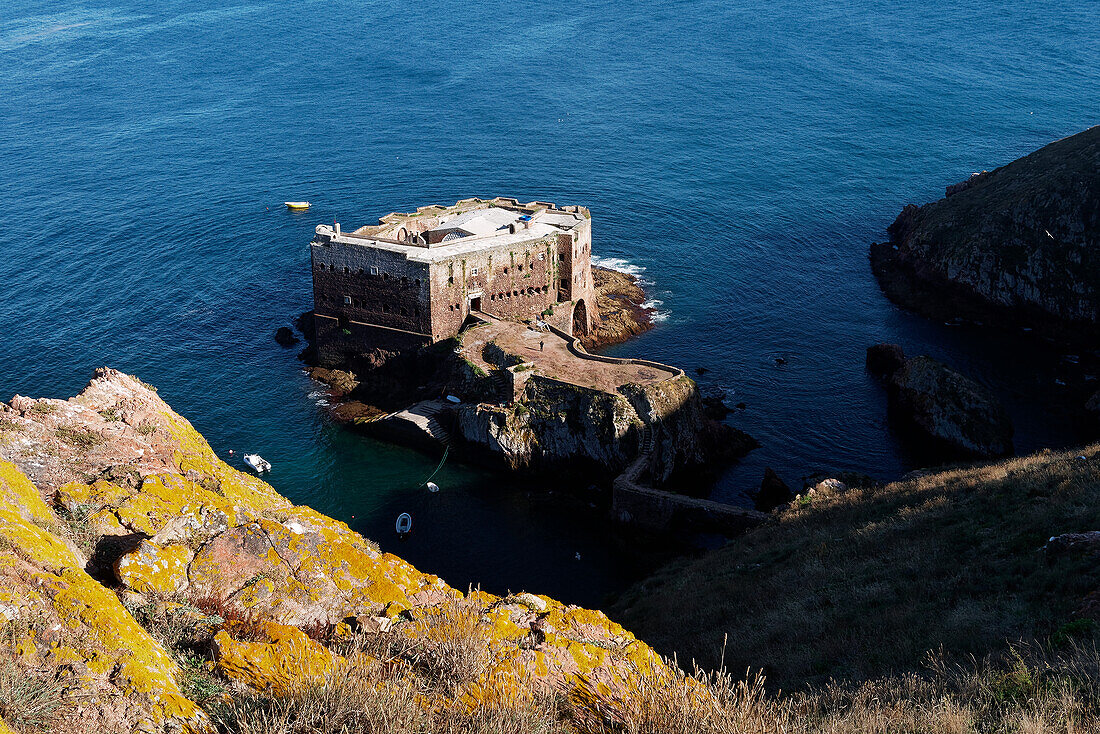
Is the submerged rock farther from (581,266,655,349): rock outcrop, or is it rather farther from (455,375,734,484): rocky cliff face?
(581,266,655,349): rock outcrop

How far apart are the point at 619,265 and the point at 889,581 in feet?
195

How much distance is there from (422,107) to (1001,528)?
109824mm

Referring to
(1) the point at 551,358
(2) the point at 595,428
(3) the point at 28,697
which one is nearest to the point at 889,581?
(3) the point at 28,697

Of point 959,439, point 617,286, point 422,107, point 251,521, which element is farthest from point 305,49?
point 251,521

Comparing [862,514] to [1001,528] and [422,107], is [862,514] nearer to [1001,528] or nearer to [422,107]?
[1001,528]

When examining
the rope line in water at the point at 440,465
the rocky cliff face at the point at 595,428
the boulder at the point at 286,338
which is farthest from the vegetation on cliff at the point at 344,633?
the boulder at the point at 286,338

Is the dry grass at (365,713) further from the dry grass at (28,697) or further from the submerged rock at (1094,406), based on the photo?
the submerged rock at (1094,406)

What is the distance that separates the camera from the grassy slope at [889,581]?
77.7 ft

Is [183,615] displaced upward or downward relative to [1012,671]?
upward

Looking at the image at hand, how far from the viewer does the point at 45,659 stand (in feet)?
37.9

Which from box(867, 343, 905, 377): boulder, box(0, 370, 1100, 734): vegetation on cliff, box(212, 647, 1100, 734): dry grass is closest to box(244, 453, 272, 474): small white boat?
box(0, 370, 1100, 734): vegetation on cliff

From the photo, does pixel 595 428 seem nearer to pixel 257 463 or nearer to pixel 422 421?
pixel 422 421

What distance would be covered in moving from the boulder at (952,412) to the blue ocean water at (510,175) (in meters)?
2.23

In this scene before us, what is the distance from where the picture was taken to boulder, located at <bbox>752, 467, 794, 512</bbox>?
50.3 meters
